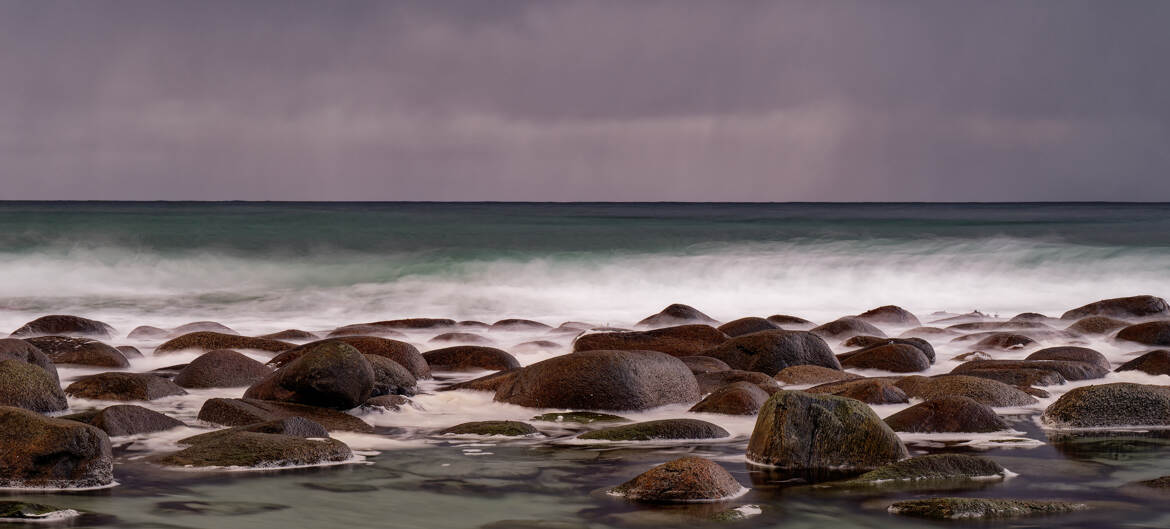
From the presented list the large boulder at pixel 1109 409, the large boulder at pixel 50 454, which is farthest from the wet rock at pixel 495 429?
the large boulder at pixel 1109 409

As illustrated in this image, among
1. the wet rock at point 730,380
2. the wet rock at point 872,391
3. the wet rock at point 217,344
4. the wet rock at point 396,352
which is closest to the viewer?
the wet rock at point 872,391

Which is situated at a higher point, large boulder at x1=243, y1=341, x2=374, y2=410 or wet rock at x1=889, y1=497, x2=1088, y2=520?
large boulder at x1=243, y1=341, x2=374, y2=410

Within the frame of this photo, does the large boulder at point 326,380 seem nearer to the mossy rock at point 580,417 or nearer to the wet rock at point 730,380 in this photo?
the mossy rock at point 580,417

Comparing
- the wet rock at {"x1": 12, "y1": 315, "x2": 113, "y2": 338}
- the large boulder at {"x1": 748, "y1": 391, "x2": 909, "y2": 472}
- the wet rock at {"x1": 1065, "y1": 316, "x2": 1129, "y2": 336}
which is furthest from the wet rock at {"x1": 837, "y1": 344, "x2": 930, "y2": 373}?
the wet rock at {"x1": 12, "y1": 315, "x2": 113, "y2": 338}

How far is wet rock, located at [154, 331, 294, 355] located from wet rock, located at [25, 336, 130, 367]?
56 cm

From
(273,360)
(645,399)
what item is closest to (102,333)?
(273,360)

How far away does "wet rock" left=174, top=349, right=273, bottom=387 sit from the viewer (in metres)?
6.73

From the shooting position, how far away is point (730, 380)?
21.9ft

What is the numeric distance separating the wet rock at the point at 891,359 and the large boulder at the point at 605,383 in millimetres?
2020

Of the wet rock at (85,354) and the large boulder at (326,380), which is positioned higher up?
the large boulder at (326,380)

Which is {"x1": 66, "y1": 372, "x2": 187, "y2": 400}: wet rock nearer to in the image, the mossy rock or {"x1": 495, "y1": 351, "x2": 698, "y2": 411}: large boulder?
{"x1": 495, "y1": 351, "x2": 698, "y2": 411}: large boulder

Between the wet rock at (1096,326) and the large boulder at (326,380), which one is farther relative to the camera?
the wet rock at (1096,326)

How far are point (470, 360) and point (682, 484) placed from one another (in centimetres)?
414

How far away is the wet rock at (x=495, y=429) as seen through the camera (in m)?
5.22
